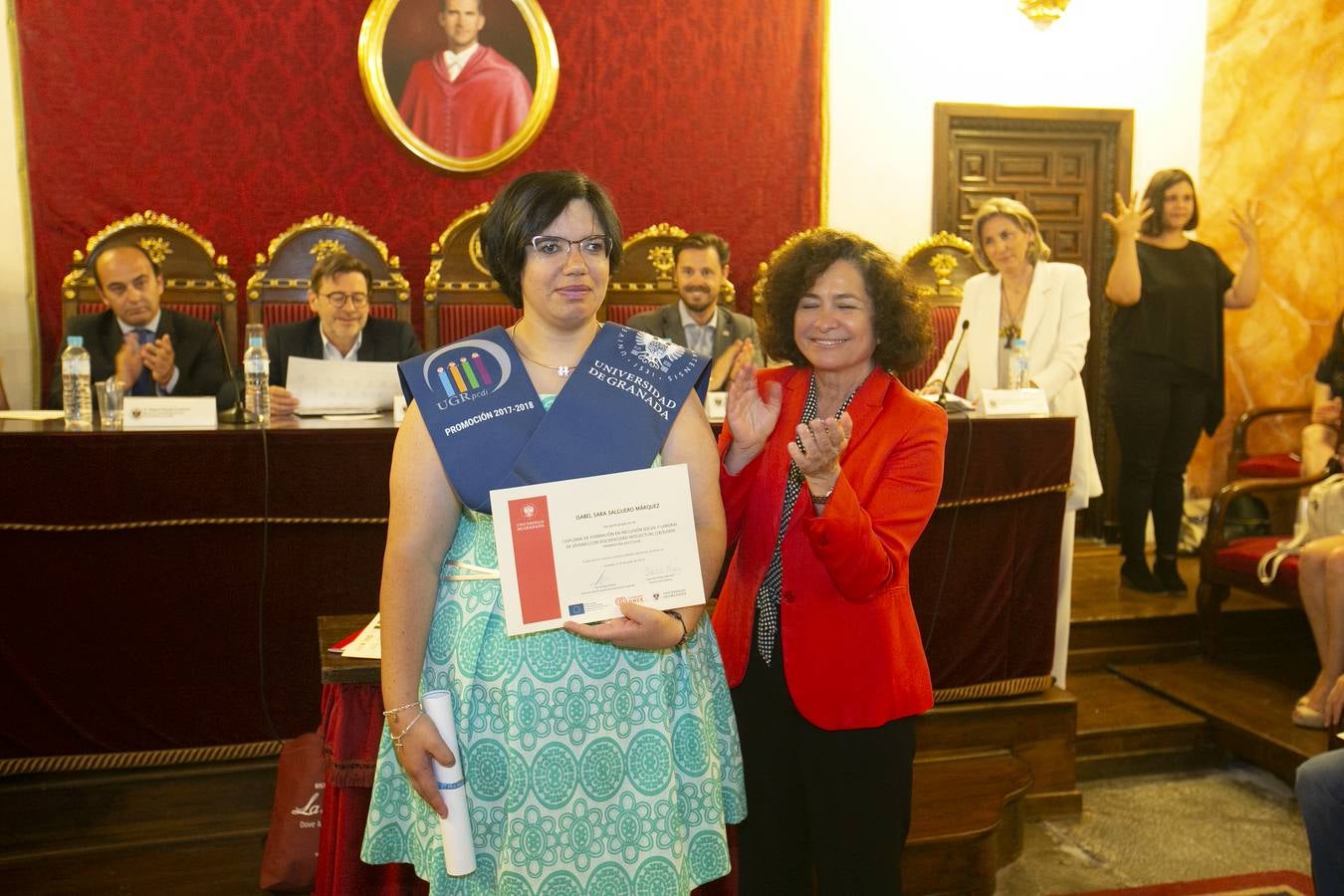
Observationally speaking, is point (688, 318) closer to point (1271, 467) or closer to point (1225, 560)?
point (1225, 560)

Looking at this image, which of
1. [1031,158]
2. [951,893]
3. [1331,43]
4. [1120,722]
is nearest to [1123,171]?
[1031,158]

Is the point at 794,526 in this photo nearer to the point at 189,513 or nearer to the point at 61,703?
Answer: the point at 189,513

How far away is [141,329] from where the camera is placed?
386cm

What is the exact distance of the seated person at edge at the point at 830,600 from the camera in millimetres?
1699

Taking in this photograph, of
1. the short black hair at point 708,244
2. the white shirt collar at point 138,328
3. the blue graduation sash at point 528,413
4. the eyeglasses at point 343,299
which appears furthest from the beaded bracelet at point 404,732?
the short black hair at point 708,244

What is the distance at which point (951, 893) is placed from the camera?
2.62m

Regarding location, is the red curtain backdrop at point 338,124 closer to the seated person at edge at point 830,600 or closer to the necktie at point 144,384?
the necktie at point 144,384

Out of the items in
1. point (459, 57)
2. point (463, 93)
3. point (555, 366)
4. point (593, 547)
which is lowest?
point (593, 547)

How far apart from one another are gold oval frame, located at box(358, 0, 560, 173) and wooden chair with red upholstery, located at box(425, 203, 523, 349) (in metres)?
0.28

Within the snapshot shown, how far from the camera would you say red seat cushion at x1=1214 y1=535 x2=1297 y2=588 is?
3.78 m

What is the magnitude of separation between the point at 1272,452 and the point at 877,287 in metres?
4.64

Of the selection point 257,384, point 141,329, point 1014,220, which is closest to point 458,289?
point 141,329

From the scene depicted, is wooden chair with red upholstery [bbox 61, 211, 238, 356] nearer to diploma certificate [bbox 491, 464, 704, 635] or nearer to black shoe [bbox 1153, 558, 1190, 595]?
diploma certificate [bbox 491, 464, 704, 635]

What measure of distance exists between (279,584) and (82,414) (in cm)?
71
